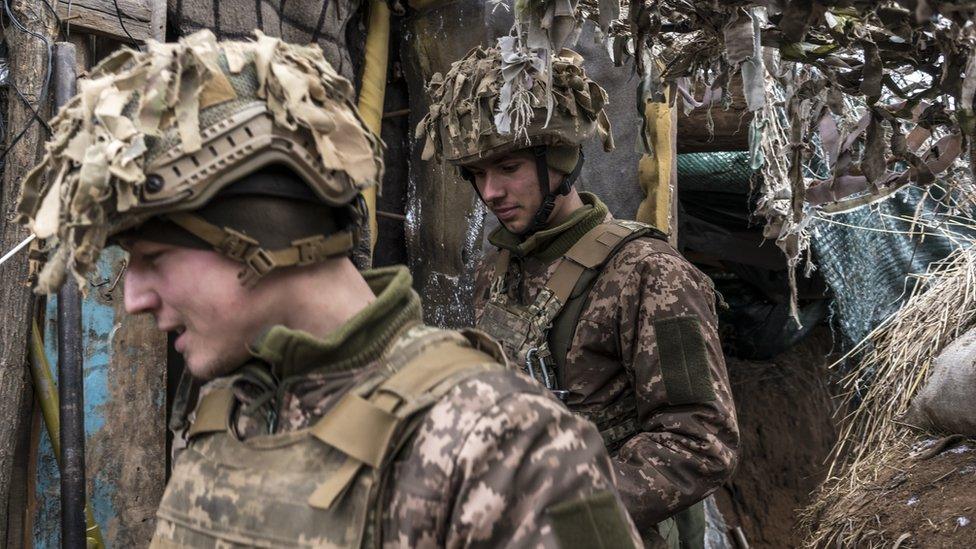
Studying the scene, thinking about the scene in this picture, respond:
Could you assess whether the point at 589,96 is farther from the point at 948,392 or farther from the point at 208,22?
the point at 948,392

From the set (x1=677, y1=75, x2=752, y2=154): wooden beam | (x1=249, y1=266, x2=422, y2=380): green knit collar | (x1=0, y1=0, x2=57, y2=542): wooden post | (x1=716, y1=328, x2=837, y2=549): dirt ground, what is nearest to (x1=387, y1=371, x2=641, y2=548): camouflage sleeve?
(x1=249, y1=266, x2=422, y2=380): green knit collar

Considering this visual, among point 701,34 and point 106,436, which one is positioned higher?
point 701,34

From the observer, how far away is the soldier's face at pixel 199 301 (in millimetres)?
1718

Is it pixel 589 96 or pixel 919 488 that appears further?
pixel 919 488

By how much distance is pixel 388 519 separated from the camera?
1.59 metres

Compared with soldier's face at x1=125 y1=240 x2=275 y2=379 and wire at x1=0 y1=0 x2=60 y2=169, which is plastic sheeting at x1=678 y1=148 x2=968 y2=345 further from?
soldier's face at x1=125 y1=240 x2=275 y2=379

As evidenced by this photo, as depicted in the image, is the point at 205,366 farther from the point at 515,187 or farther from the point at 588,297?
the point at 515,187

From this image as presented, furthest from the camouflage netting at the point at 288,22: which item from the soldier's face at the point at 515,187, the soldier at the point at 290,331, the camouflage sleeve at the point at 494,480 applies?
the camouflage sleeve at the point at 494,480

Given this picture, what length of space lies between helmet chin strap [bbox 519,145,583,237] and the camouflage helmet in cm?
163

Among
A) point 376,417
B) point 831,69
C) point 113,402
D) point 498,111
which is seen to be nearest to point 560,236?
point 498,111

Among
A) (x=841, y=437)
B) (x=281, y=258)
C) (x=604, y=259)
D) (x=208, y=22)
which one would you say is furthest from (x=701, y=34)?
(x=841, y=437)

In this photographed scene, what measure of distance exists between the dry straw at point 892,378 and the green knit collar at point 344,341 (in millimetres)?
3397

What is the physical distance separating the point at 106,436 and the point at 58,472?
214 millimetres

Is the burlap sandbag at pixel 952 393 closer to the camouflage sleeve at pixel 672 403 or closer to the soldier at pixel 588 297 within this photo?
the soldier at pixel 588 297
